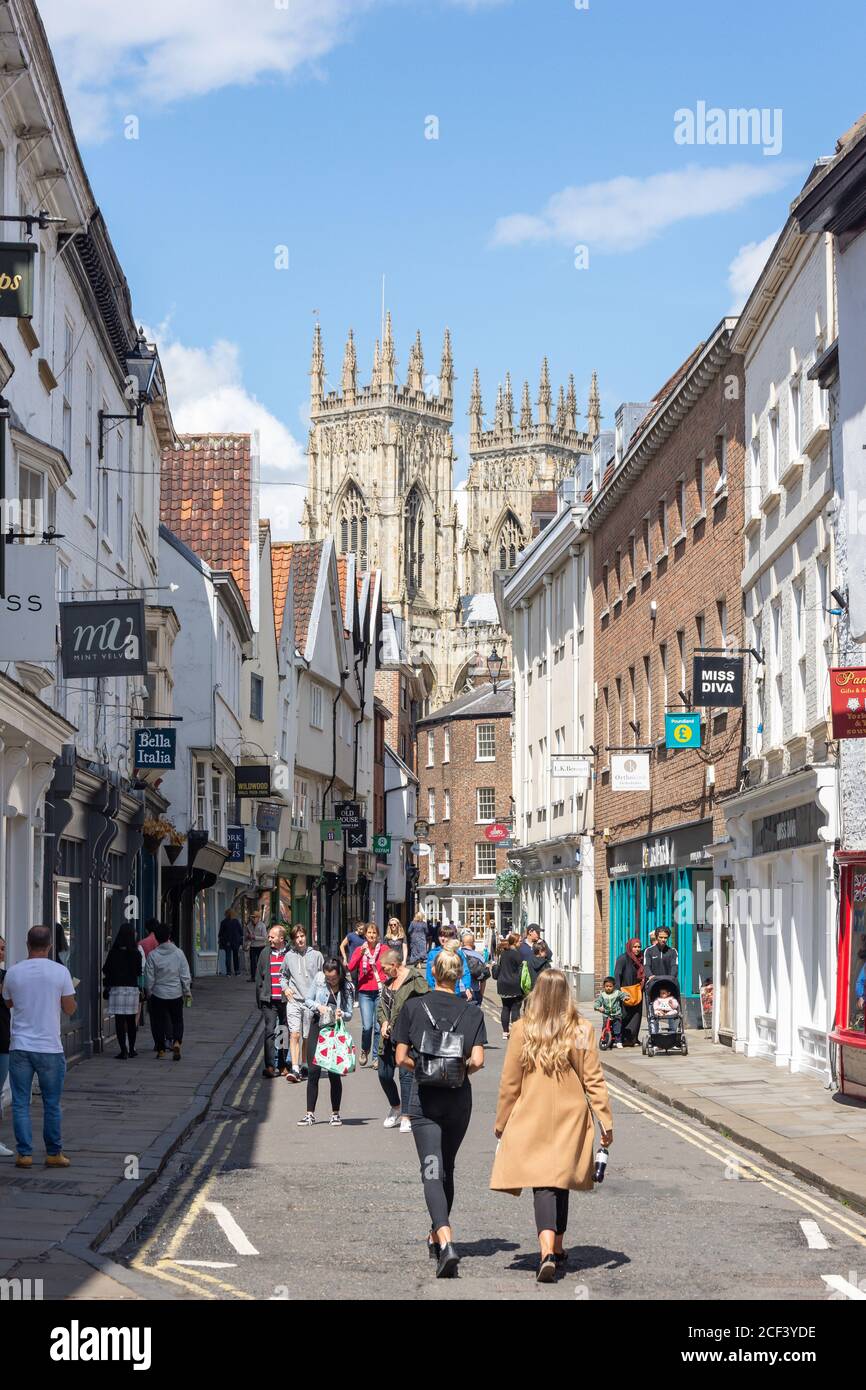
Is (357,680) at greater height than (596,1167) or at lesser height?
greater

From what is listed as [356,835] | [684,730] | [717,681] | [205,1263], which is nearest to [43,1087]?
[205,1263]

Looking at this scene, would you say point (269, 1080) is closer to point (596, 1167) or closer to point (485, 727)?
point (596, 1167)

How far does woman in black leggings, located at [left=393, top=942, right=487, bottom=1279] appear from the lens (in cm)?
1020

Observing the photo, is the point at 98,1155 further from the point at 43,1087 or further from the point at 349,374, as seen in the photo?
the point at 349,374

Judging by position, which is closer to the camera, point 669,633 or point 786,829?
point 786,829

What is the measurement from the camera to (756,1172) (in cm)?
1440

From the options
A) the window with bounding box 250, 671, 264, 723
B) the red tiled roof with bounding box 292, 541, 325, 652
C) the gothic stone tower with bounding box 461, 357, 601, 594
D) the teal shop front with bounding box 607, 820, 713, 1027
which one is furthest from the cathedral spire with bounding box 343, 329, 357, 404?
the teal shop front with bounding box 607, 820, 713, 1027

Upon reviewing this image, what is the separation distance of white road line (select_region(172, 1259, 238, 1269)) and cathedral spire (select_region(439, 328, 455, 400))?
16811cm

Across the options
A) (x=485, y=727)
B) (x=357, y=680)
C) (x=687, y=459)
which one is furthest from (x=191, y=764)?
(x=485, y=727)

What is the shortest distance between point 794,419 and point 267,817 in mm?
28849

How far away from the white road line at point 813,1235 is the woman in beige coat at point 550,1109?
1.74 metres

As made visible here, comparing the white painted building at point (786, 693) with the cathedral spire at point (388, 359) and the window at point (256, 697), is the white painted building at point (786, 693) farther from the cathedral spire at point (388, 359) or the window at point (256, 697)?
the cathedral spire at point (388, 359)

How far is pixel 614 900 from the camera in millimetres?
38406
